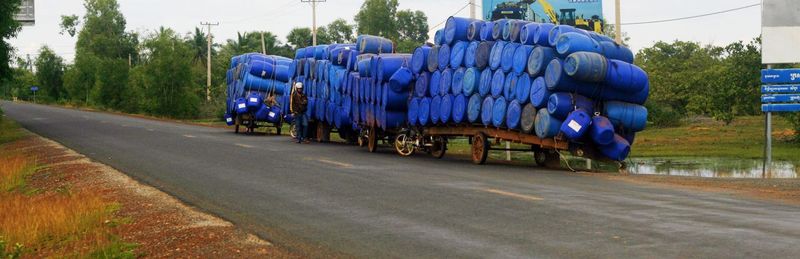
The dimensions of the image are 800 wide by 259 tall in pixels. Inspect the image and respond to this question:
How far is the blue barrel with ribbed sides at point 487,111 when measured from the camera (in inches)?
862

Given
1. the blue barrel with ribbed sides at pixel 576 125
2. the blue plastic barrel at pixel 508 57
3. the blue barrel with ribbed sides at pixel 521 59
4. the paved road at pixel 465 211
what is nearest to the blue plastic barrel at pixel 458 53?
the blue plastic barrel at pixel 508 57

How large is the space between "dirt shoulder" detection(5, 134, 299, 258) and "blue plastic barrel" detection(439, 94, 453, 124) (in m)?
7.58

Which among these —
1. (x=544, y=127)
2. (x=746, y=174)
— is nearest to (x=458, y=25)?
(x=544, y=127)

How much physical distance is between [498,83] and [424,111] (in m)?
3.04

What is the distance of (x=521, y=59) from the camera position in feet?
69.7

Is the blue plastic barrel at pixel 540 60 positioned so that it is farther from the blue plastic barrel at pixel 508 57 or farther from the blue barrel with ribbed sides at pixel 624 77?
the blue barrel with ribbed sides at pixel 624 77

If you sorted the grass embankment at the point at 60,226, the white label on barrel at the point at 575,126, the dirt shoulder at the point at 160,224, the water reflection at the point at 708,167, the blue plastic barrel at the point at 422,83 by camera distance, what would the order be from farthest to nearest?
the blue plastic barrel at the point at 422,83 → the water reflection at the point at 708,167 → the white label on barrel at the point at 575,126 → the grass embankment at the point at 60,226 → the dirt shoulder at the point at 160,224

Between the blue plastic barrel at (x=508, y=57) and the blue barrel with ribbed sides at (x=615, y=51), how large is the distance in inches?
74.2

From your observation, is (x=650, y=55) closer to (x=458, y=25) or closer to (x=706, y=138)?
(x=706, y=138)

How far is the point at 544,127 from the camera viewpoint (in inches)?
790

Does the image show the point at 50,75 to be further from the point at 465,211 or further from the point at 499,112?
the point at 465,211

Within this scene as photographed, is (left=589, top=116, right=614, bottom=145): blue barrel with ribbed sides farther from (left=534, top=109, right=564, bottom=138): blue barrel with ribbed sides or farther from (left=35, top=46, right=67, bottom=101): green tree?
(left=35, top=46, right=67, bottom=101): green tree

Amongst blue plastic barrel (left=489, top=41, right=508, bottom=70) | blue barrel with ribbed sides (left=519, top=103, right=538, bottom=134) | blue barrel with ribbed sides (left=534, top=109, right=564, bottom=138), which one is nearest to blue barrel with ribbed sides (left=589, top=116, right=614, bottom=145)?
blue barrel with ribbed sides (left=534, top=109, right=564, bottom=138)

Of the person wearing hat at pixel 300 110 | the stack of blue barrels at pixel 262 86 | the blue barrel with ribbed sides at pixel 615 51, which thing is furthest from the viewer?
the stack of blue barrels at pixel 262 86
